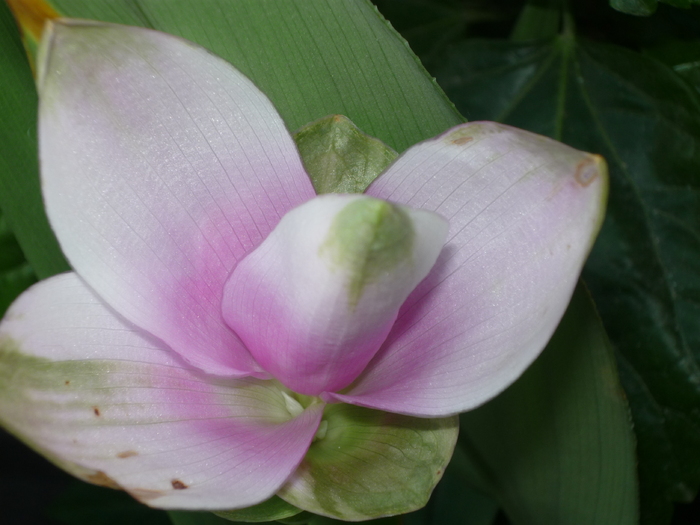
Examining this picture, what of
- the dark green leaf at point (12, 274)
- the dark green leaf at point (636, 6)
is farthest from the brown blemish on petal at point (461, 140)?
the dark green leaf at point (12, 274)

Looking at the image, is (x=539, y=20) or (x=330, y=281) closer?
(x=330, y=281)

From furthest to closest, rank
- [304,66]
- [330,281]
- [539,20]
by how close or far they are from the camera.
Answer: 1. [539,20]
2. [304,66]
3. [330,281]

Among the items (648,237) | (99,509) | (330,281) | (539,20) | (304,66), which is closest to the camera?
(330,281)

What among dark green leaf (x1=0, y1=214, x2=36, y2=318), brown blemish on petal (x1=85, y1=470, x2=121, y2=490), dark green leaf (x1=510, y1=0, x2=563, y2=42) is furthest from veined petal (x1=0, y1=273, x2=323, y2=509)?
dark green leaf (x1=510, y1=0, x2=563, y2=42)

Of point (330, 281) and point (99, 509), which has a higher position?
point (330, 281)

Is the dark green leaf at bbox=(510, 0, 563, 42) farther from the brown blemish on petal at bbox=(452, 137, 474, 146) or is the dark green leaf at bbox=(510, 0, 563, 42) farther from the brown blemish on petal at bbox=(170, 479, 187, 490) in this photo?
the brown blemish on petal at bbox=(170, 479, 187, 490)

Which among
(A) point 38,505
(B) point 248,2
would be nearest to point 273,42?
(B) point 248,2

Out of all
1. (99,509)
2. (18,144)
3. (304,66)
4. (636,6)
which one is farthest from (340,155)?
(99,509)

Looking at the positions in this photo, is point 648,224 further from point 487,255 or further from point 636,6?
point 487,255

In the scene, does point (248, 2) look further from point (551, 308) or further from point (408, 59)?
point (551, 308)
